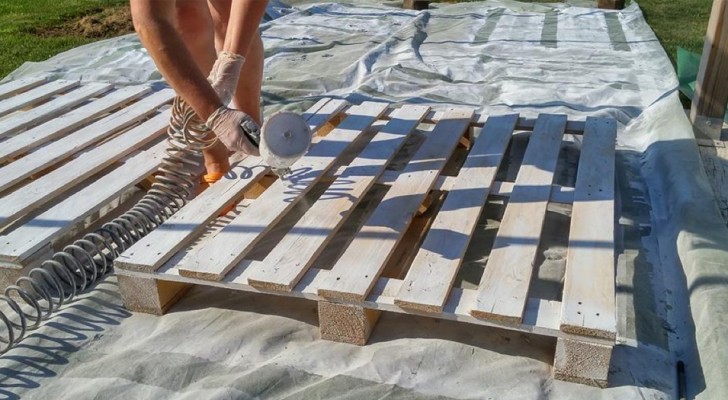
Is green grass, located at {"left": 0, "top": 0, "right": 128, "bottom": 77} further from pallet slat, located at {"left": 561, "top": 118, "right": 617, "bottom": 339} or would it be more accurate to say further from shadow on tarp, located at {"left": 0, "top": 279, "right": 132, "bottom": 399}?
pallet slat, located at {"left": 561, "top": 118, "right": 617, "bottom": 339}

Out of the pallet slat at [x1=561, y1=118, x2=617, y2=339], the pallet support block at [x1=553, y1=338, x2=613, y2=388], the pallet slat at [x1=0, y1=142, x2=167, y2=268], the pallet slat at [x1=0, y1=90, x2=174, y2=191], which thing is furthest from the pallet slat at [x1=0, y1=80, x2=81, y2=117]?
the pallet support block at [x1=553, y1=338, x2=613, y2=388]

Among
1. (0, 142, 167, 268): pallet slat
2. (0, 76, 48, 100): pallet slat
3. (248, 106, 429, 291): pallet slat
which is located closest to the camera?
(248, 106, 429, 291): pallet slat

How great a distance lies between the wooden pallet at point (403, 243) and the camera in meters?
1.79

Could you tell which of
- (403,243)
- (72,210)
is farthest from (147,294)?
(403,243)

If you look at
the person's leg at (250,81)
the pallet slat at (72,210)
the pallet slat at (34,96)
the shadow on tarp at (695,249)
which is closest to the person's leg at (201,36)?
the person's leg at (250,81)

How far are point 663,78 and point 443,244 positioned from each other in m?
2.55

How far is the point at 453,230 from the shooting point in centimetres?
215

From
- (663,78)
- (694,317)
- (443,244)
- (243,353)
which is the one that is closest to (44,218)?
(243,353)

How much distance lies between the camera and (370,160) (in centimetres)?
268

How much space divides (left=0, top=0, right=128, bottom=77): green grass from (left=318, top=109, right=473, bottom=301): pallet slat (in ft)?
12.0

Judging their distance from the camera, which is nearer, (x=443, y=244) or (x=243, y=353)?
(x=243, y=353)

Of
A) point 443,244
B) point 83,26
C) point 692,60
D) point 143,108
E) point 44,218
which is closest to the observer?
point 443,244

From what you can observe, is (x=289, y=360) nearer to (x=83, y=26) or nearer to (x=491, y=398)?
(x=491, y=398)

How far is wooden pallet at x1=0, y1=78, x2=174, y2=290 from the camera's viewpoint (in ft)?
7.66
